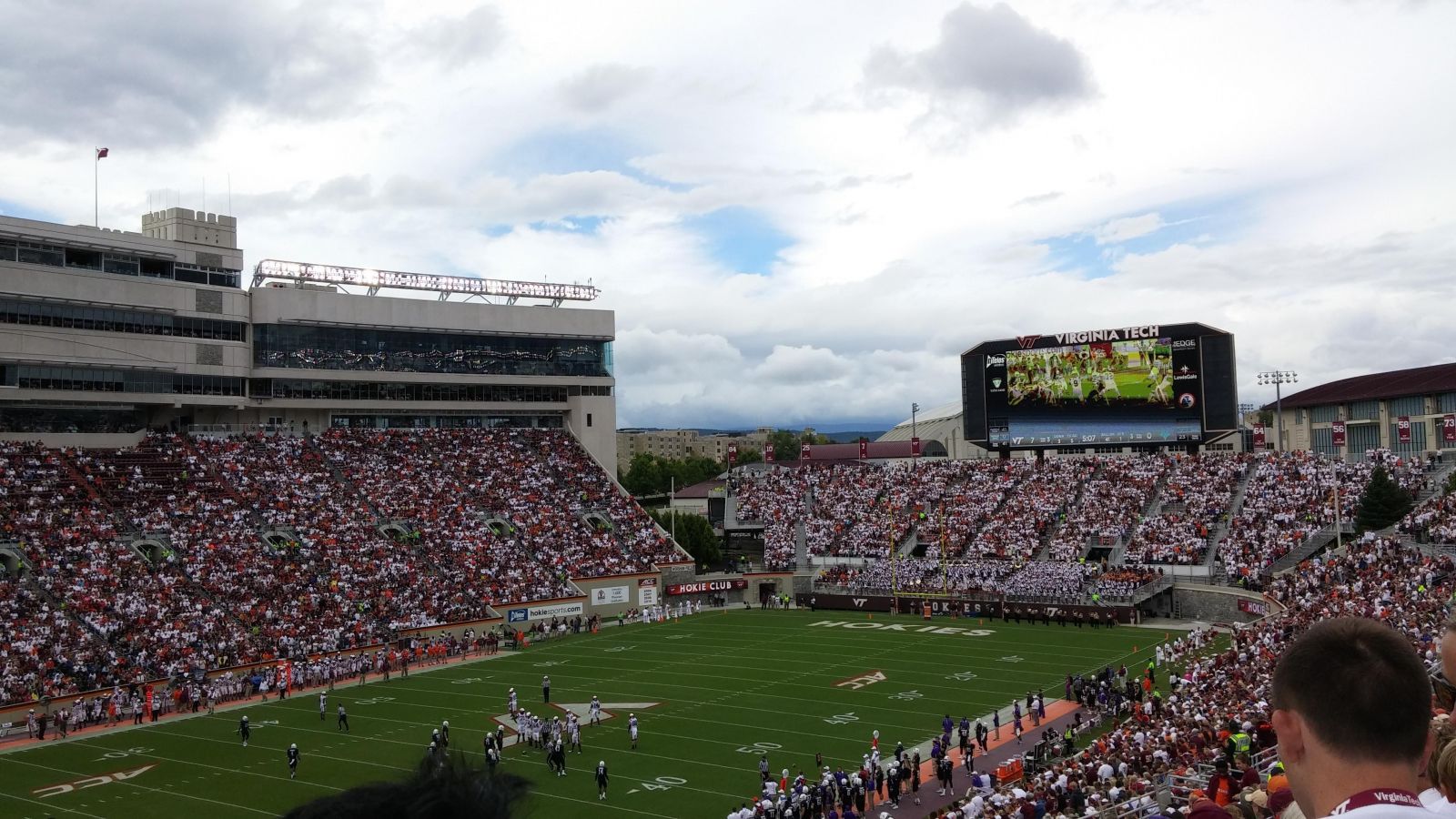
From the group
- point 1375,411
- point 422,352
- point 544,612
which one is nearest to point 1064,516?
point 1375,411

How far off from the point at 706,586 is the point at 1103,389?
76.2 ft

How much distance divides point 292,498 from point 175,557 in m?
8.38

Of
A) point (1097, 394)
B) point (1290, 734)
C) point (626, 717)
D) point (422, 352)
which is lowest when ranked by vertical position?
point (626, 717)

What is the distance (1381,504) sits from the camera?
1740 inches

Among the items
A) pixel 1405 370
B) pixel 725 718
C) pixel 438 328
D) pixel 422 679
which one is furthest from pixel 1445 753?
pixel 1405 370

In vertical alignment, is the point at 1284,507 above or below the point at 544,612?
above

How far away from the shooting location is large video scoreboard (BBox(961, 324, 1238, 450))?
54188 millimetres

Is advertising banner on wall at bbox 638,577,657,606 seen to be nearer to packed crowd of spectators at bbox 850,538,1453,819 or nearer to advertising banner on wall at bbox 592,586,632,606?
advertising banner on wall at bbox 592,586,632,606

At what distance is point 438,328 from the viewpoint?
61844 mm

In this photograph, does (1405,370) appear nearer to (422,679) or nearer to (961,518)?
(961,518)

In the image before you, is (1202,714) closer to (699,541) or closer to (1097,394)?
(1097,394)

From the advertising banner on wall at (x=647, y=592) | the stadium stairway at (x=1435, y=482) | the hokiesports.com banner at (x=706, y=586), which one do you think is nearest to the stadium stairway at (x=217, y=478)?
the advertising banner on wall at (x=647, y=592)

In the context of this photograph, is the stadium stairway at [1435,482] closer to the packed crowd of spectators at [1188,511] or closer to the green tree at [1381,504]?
the green tree at [1381,504]

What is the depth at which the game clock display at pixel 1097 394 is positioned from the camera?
54781 mm
